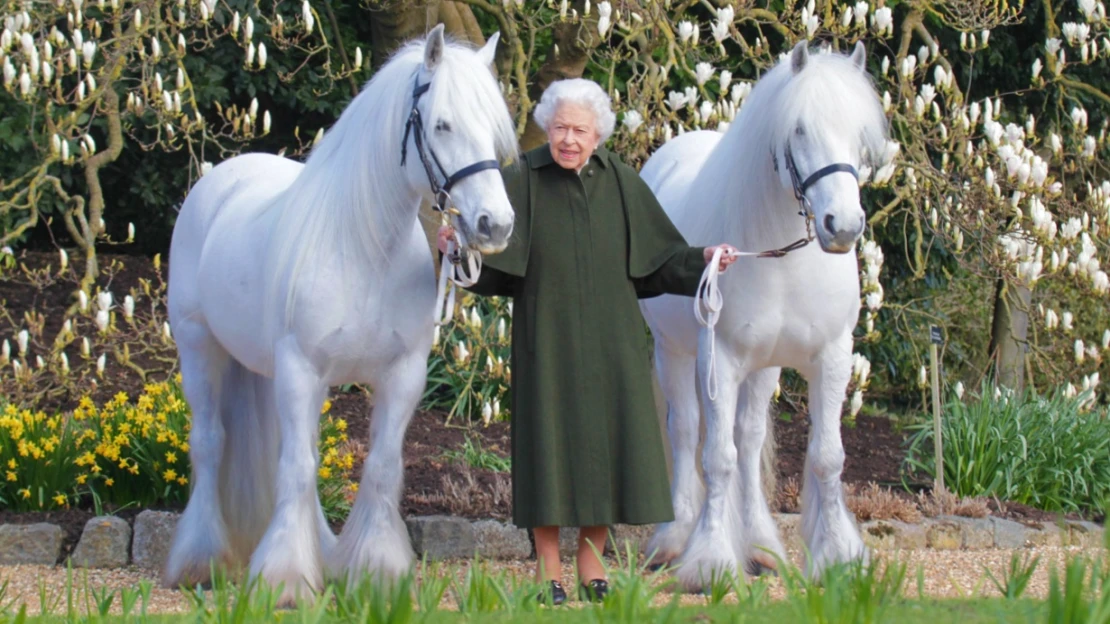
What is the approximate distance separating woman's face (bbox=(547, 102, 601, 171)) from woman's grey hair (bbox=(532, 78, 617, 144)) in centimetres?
2

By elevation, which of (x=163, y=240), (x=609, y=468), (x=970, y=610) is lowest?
(x=970, y=610)

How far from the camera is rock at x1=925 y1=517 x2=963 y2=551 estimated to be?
6.13m

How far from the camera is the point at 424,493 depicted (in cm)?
632

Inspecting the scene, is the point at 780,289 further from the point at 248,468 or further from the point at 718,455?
the point at 248,468

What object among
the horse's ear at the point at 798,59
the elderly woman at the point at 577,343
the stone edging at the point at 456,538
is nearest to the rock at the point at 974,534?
the stone edging at the point at 456,538

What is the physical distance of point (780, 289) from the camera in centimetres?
489

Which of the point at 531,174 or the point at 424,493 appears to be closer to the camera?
the point at 531,174

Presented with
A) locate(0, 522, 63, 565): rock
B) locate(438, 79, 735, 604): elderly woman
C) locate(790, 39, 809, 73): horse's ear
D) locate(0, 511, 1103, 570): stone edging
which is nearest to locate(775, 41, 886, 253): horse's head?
locate(790, 39, 809, 73): horse's ear

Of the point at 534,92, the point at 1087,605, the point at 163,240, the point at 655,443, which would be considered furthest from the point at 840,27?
the point at 163,240

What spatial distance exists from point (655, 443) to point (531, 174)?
945 mm

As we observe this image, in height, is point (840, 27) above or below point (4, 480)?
above

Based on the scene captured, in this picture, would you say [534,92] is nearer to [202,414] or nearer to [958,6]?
[958,6]

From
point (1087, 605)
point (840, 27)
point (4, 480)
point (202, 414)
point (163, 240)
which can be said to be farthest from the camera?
point (163, 240)

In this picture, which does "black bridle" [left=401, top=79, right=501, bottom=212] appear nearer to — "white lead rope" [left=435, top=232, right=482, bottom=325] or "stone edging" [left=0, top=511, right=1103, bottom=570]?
"white lead rope" [left=435, top=232, right=482, bottom=325]
